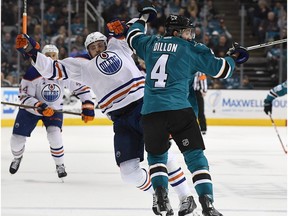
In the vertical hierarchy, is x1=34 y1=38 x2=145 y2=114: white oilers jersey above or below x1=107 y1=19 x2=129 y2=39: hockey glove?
below

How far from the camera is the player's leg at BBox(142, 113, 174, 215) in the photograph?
13.7 ft

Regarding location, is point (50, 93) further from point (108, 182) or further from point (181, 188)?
point (181, 188)

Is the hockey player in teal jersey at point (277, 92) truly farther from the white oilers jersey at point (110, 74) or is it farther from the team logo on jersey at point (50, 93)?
the white oilers jersey at point (110, 74)

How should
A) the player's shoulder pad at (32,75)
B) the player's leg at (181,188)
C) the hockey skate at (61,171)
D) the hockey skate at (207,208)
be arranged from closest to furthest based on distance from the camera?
the hockey skate at (207,208), the player's leg at (181,188), the hockey skate at (61,171), the player's shoulder pad at (32,75)

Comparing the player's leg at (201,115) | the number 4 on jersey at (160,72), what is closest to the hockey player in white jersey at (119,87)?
the number 4 on jersey at (160,72)

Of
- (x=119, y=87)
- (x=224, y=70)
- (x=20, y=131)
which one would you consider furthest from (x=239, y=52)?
(x=20, y=131)

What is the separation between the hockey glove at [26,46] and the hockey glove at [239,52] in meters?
1.22

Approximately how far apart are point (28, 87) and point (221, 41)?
8307mm

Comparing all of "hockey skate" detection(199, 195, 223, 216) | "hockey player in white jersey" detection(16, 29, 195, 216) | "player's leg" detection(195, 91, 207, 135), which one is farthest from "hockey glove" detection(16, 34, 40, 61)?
"player's leg" detection(195, 91, 207, 135)

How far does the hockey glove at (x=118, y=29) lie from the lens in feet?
15.5

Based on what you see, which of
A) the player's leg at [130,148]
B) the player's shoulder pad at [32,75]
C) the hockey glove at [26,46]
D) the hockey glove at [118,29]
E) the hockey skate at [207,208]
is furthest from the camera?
the player's shoulder pad at [32,75]

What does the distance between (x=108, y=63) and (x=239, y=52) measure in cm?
83

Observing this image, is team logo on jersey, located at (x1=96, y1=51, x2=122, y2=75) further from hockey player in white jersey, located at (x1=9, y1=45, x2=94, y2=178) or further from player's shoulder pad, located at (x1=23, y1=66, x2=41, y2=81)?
player's shoulder pad, located at (x1=23, y1=66, x2=41, y2=81)

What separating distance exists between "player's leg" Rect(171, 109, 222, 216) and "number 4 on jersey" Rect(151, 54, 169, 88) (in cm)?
18
